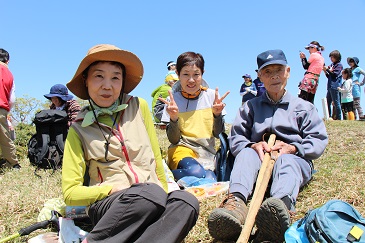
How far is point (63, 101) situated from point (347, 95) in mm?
9037

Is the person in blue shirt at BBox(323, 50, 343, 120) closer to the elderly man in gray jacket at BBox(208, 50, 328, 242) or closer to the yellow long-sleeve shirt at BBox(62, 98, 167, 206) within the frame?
the elderly man in gray jacket at BBox(208, 50, 328, 242)

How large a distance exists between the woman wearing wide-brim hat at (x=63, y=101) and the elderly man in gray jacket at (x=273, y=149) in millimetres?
3550

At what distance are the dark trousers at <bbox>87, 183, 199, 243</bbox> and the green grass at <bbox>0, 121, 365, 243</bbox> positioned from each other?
524mm

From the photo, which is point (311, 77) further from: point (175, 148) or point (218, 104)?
point (175, 148)

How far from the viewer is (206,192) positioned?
364cm

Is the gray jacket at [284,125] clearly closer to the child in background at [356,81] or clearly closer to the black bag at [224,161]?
the black bag at [224,161]

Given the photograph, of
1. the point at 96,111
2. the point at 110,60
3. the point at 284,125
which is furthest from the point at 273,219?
the point at 110,60

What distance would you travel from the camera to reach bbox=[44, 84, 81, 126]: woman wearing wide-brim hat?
629 cm

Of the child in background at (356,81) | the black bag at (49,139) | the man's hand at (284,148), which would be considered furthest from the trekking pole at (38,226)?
the child in background at (356,81)

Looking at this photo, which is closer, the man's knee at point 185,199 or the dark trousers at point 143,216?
the dark trousers at point 143,216

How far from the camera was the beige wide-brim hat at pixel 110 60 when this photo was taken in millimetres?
2725

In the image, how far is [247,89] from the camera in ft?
41.8

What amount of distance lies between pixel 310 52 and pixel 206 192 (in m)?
6.97

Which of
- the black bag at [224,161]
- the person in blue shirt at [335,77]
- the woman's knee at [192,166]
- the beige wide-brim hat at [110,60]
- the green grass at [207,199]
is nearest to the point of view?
the beige wide-brim hat at [110,60]
